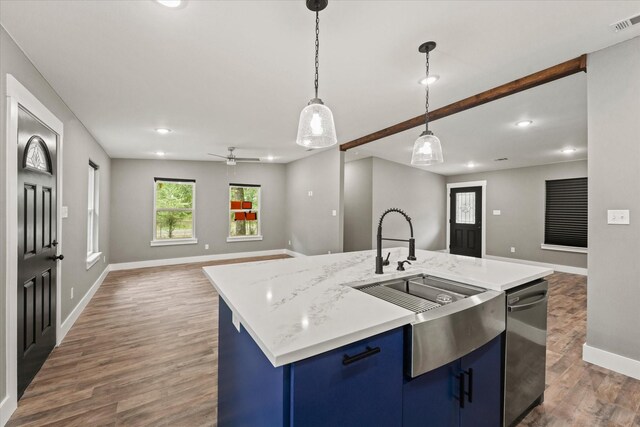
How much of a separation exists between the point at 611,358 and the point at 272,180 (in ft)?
22.2

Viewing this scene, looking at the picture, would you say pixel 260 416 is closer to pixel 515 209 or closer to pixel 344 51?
pixel 344 51

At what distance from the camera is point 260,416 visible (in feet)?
3.39

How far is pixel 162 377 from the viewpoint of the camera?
2230 millimetres

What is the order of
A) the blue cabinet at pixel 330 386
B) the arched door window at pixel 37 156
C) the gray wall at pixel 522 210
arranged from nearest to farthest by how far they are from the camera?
the blue cabinet at pixel 330 386
the arched door window at pixel 37 156
the gray wall at pixel 522 210

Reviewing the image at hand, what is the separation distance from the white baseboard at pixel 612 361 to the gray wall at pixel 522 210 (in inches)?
172

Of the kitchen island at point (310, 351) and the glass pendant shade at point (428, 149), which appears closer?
the kitchen island at point (310, 351)

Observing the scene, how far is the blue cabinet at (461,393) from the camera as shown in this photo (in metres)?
1.16

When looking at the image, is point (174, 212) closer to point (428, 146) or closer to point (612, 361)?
point (428, 146)

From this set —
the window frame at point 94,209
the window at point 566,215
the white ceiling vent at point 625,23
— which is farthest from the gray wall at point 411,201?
the window frame at point 94,209

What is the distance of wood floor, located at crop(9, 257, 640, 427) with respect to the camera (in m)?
1.82

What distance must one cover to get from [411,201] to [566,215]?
3.15 metres

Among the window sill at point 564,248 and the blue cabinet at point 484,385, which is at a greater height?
the window sill at point 564,248

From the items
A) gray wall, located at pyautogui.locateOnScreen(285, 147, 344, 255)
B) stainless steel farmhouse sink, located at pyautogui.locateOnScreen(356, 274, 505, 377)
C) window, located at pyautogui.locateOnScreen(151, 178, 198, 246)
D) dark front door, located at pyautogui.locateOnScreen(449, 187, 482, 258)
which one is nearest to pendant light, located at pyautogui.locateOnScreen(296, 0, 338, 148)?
stainless steel farmhouse sink, located at pyautogui.locateOnScreen(356, 274, 505, 377)

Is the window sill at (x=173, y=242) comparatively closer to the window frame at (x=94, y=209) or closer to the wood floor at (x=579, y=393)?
the window frame at (x=94, y=209)
